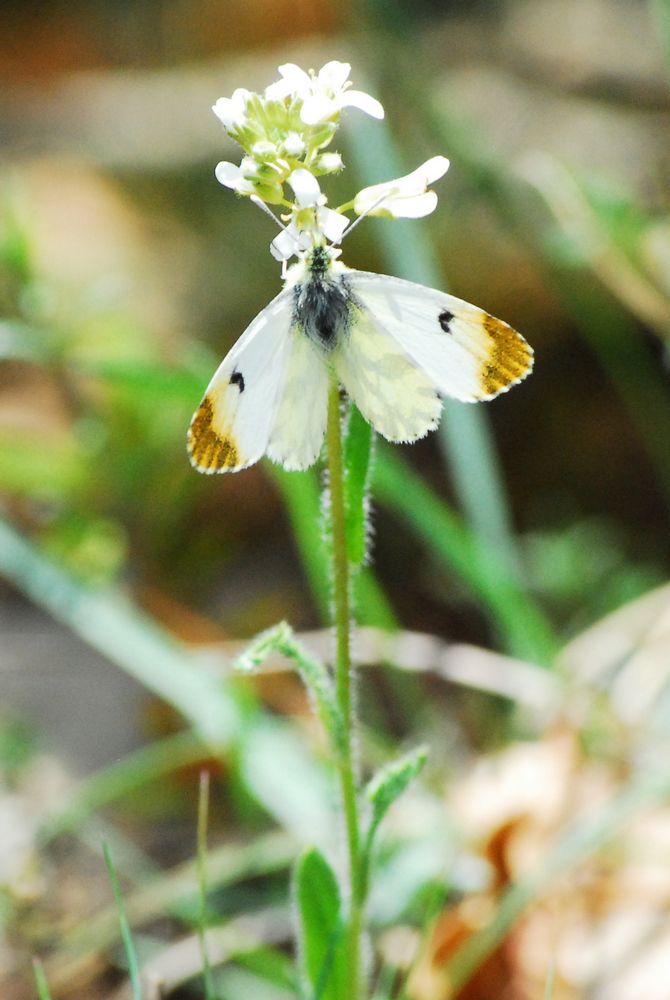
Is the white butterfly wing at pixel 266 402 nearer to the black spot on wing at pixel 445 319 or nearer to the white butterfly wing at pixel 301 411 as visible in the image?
the white butterfly wing at pixel 301 411

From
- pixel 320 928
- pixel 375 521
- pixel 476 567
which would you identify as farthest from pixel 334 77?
pixel 375 521

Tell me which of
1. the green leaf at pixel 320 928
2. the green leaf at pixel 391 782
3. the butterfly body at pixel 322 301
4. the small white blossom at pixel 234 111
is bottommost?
the green leaf at pixel 320 928

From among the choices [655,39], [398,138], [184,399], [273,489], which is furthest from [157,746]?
[655,39]

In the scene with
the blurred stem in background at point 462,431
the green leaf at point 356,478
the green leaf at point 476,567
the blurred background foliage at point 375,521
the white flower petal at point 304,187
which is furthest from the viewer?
the blurred stem in background at point 462,431

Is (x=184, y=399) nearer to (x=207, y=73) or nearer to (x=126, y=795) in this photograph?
(x=126, y=795)

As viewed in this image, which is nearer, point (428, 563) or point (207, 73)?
point (428, 563)

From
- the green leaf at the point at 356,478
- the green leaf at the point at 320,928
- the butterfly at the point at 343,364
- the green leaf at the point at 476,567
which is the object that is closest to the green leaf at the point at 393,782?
the green leaf at the point at 320,928

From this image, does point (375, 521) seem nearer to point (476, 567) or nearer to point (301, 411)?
point (476, 567)
